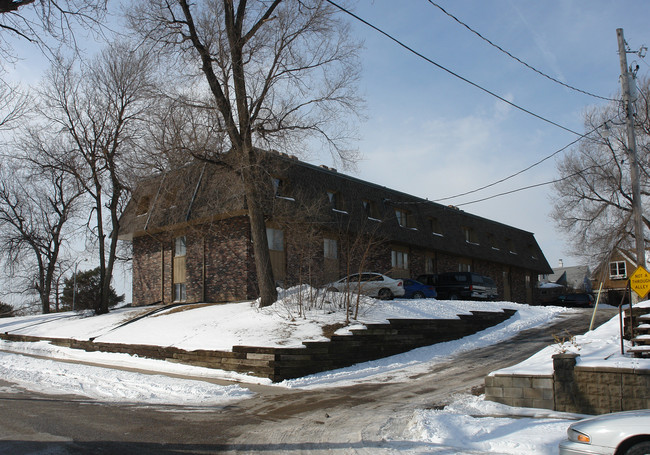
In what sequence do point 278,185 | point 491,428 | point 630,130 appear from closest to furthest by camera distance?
point 491,428
point 630,130
point 278,185

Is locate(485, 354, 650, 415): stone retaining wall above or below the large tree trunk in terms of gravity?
below

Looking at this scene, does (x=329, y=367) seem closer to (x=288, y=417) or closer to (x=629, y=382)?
(x=288, y=417)

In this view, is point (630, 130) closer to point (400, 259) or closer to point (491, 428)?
point (491, 428)

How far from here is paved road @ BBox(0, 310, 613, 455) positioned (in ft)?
21.4

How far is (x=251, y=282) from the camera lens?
24141 millimetres

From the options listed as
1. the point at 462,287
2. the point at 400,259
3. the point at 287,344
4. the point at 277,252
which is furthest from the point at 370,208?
the point at 287,344

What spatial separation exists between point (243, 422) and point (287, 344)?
5042mm

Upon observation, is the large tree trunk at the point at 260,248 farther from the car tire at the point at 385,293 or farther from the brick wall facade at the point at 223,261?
the car tire at the point at 385,293

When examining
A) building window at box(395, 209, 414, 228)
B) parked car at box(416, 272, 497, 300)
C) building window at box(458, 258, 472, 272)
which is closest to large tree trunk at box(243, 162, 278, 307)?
parked car at box(416, 272, 497, 300)

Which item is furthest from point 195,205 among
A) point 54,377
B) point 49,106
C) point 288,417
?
point 288,417

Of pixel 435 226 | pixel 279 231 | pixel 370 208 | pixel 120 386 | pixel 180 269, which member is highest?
pixel 370 208

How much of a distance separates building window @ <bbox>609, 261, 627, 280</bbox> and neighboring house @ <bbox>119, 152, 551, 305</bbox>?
25.9 m

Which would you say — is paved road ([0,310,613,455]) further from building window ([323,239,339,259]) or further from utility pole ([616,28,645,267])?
building window ([323,239,339,259])

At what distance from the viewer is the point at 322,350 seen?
13328 millimetres
